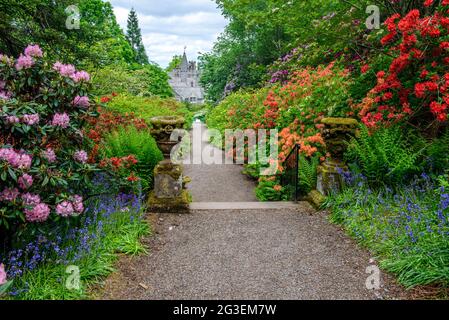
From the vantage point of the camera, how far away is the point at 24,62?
3420 mm

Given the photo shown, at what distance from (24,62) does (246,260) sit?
3003mm

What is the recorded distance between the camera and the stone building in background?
201 ft

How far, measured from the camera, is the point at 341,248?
13.6ft

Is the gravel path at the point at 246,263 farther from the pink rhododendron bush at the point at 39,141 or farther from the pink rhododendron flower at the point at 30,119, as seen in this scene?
the pink rhododendron flower at the point at 30,119

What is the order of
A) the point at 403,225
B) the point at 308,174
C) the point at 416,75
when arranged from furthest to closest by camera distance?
the point at 308,174 < the point at 416,75 < the point at 403,225

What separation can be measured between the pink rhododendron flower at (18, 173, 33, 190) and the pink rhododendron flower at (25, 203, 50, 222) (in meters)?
0.19

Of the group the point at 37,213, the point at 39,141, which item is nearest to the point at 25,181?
the point at 37,213

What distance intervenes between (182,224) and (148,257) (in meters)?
1.11

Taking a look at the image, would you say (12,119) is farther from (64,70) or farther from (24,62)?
(64,70)

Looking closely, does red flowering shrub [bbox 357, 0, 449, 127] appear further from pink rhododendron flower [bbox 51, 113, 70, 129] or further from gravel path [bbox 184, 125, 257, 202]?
pink rhododendron flower [bbox 51, 113, 70, 129]

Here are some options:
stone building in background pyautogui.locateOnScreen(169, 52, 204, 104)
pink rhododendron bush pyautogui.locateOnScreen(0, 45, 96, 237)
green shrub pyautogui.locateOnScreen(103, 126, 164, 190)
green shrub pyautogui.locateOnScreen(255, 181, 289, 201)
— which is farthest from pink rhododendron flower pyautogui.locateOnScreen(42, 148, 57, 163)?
stone building in background pyautogui.locateOnScreen(169, 52, 204, 104)

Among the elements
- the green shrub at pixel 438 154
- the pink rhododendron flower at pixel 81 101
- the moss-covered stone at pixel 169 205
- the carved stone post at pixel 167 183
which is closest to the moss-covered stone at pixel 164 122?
the carved stone post at pixel 167 183
